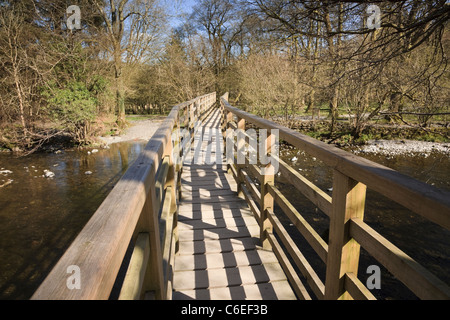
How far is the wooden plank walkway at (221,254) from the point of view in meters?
2.37

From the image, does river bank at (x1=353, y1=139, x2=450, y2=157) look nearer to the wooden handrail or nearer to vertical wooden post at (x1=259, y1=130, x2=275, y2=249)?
vertical wooden post at (x1=259, y1=130, x2=275, y2=249)

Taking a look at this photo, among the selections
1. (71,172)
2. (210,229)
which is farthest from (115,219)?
(71,172)

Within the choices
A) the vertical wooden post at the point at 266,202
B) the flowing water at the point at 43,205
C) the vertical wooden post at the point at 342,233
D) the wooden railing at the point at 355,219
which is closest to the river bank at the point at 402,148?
the flowing water at the point at 43,205

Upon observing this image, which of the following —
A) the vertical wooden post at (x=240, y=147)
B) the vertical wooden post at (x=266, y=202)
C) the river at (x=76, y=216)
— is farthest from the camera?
the river at (x=76, y=216)

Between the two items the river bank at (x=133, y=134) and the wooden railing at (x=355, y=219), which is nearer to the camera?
the wooden railing at (x=355, y=219)

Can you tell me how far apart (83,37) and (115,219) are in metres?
16.7

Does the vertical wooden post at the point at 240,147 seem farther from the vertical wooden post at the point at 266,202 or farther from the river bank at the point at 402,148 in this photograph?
the river bank at the point at 402,148

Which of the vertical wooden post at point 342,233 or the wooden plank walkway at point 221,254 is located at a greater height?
the vertical wooden post at point 342,233

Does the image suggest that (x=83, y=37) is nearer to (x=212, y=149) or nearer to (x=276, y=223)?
Result: (x=212, y=149)

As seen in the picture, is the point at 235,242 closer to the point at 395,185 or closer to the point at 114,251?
the point at 395,185

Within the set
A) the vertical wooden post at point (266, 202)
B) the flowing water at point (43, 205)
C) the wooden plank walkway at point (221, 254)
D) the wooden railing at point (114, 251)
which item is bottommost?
the flowing water at point (43, 205)

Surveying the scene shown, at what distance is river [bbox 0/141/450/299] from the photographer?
5.10 meters

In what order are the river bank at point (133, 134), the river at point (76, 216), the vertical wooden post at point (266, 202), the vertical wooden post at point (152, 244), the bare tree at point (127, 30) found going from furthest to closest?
the bare tree at point (127, 30)
the river bank at point (133, 134)
the river at point (76, 216)
the vertical wooden post at point (266, 202)
the vertical wooden post at point (152, 244)

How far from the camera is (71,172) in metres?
10.2
